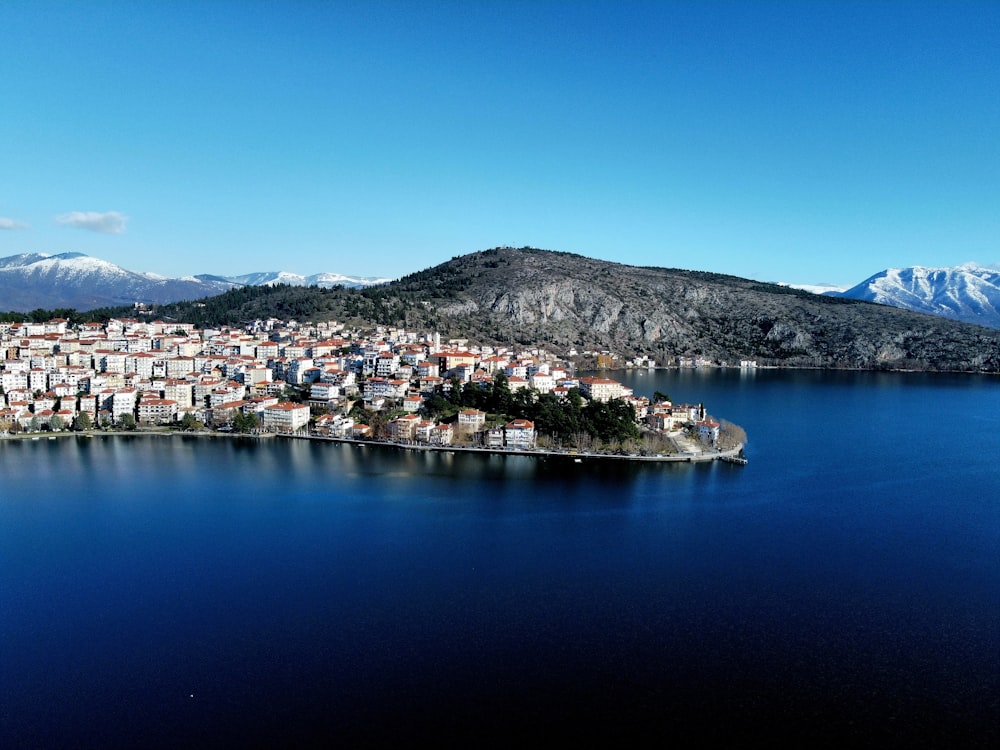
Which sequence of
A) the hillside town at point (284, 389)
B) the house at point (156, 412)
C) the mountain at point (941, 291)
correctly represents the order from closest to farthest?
1. the hillside town at point (284, 389)
2. the house at point (156, 412)
3. the mountain at point (941, 291)

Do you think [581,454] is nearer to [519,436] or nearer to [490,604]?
[519,436]

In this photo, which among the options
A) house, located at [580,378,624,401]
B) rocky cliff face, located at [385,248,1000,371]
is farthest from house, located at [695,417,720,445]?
rocky cliff face, located at [385,248,1000,371]

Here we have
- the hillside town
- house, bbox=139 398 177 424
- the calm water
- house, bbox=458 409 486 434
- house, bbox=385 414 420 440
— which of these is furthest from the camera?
house, bbox=139 398 177 424

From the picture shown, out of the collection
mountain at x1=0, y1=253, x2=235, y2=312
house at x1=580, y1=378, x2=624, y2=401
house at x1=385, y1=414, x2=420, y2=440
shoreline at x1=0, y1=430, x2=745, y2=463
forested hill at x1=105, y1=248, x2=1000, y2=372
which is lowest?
shoreline at x1=0, y1=430, x2=745, y2=463

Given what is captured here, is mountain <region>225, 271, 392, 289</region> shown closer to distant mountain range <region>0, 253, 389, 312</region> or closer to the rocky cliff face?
distant mountain range <region>0, 253, 389, 312</region>

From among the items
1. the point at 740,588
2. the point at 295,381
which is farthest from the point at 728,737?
the point at 295,381

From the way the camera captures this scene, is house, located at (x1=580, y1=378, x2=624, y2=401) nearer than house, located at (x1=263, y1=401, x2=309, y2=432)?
No

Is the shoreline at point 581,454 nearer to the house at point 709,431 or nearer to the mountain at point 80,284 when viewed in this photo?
the house at point 709,431

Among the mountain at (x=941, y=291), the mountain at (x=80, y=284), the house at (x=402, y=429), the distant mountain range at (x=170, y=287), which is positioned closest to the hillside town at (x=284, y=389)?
the house at (x=402, y=429)
